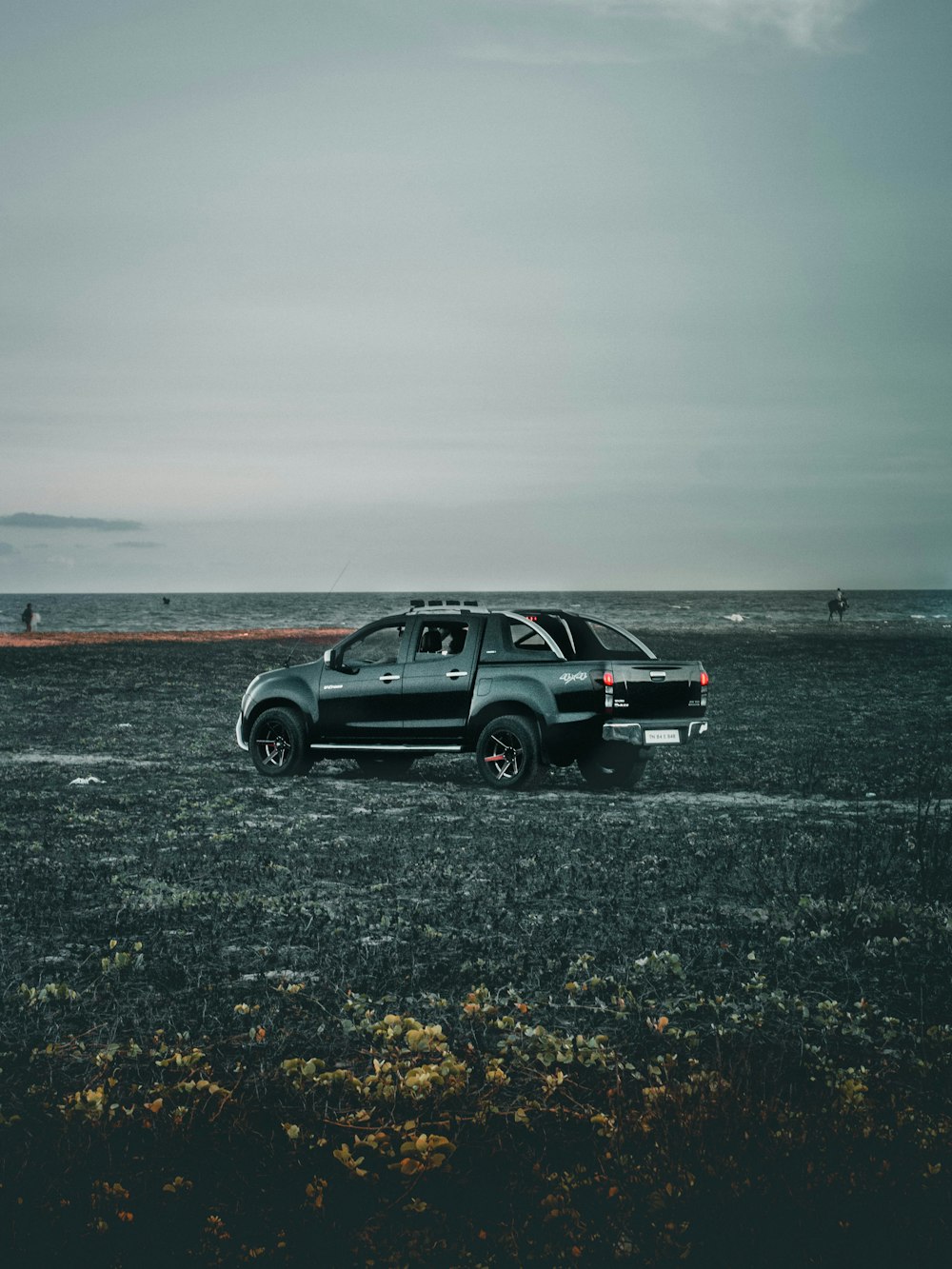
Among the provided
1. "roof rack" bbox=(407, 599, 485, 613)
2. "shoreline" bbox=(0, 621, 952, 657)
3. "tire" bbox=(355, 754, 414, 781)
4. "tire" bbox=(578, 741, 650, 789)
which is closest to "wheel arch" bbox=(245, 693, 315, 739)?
"tire" bbox=(355, 754, 414, 781)

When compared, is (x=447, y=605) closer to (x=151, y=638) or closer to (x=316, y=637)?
(x=151, y=638)

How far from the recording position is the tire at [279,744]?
16.1 metres

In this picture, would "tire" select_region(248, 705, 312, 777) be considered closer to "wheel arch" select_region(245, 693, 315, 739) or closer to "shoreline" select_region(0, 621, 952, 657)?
"wheel arch" select_region(245, 693, 315, 739)

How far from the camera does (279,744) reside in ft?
53.8

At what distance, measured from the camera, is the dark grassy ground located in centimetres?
464

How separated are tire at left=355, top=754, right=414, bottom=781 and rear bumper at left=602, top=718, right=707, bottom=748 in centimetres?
300

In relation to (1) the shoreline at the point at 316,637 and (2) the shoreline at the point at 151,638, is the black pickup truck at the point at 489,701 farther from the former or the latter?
(2) the shoreline at the point at 151,638

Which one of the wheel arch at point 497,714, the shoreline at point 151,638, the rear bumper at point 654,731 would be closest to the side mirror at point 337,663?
the wheel arch at point 497,714

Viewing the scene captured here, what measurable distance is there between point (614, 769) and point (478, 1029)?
9368 mm

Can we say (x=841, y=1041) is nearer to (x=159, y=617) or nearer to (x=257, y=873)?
(x=257, y=873)

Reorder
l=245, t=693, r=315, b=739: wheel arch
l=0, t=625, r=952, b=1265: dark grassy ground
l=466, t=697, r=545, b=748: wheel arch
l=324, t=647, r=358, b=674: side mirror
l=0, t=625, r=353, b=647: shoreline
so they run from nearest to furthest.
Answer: l=0, t=625, r=952, b=1265: dark grassy ground < l=466, t=697, r=545, b=748: wheel arch < l=324, t=647, r=358, b=674: side mirror < l=245, t=693, r=315, b=739: wheel arch < l=0, t=625, r=353, b=647: shoreline

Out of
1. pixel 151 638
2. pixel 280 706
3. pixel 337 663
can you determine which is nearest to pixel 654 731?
pixel 337 663

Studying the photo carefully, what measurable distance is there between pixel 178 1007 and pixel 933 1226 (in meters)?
3.96

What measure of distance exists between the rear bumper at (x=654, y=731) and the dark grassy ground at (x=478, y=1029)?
2.53ft
